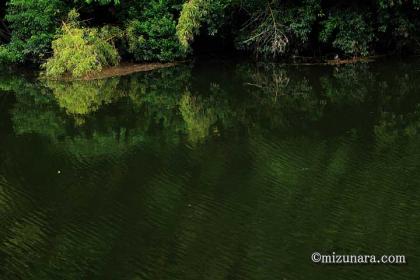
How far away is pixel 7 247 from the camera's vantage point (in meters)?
9.90

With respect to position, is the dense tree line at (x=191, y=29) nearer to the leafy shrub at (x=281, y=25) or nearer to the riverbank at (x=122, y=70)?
the leafy shrub at (x=281, y=25)

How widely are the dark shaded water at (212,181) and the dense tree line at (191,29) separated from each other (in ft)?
10.4

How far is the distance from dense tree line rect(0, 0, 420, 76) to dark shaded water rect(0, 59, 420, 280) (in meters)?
3.16

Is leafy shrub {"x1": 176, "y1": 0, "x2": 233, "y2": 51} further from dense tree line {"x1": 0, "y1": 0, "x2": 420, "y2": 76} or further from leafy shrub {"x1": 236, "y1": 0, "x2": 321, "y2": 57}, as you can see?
leafy shrub {"x1": 236, "y1": 0, "x2": 321, "y2": 57}

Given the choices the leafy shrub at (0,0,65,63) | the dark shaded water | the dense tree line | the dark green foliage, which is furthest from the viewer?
the leafy shrub at (0,0,65,63)

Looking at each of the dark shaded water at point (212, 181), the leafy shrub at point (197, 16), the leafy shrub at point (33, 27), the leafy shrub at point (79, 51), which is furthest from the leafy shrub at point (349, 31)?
the leafy shrub at point (33, 27)

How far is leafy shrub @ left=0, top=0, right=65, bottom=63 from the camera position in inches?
906

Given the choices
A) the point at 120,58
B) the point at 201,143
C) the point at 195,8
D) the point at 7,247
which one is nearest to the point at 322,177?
the point at 201,143

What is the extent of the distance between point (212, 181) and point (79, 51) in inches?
448

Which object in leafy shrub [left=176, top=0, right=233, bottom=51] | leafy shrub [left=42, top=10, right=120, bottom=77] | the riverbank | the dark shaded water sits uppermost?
leafy shrub [left=176, top=0, right=233, bottom=51]

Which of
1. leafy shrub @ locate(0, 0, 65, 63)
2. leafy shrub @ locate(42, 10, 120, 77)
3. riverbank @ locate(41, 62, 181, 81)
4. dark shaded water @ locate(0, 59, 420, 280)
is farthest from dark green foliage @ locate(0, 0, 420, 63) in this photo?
dark shaded water @ locate(0, 59, 420, 280)

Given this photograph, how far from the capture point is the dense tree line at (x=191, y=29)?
73.3 ft

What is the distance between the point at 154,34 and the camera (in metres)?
23.6

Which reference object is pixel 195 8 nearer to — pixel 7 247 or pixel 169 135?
pixel 169 135
